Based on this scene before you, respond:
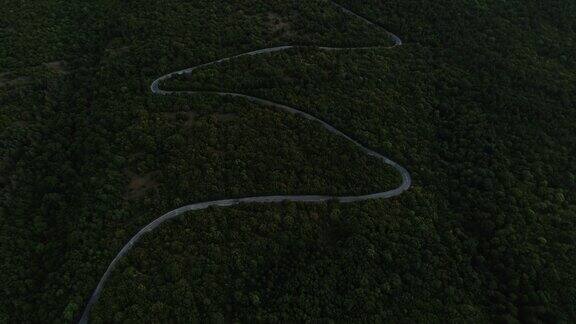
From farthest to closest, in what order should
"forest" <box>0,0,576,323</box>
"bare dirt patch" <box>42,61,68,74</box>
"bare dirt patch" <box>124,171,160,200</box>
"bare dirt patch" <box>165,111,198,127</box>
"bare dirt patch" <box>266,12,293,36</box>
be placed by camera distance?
"bare dirt patch" <box>266,12,293,36</box>, "bare dirt patch" <box>42,61,68,74</box>, "bare dirt patch" <box>165,111,198,127</box>, "bare dirt patch" <box>124,171,160,200</box>, "forest" <box>0,0,576,323</box>

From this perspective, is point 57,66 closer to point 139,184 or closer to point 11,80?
point 11,80

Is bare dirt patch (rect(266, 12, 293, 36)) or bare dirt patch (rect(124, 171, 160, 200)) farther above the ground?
bare dirt patch (rect(266, 12, 293, 36))

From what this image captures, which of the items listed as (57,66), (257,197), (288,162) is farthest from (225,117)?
(57,66)

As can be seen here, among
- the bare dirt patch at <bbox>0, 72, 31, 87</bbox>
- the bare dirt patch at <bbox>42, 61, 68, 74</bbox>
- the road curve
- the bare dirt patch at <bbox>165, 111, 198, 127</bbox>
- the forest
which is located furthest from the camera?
the bare dirt patch at <bbox>42, 61, 68, 74</bbox>

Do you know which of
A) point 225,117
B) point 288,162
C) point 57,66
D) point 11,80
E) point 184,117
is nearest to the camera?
point 288,162

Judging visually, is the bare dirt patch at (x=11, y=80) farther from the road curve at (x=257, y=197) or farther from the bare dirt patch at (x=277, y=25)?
the bare dirt patch at (x=277, y=25)

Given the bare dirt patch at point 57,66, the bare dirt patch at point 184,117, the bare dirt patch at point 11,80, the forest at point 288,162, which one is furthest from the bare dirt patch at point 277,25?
the bare dirt patch at point 11,80

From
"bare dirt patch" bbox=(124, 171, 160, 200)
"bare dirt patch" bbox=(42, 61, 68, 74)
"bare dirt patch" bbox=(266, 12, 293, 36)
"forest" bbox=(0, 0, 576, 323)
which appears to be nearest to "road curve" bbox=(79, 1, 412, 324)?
"forest" bbox=(0, 0, 576, 323)

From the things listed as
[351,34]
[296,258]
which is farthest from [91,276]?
[351,34]

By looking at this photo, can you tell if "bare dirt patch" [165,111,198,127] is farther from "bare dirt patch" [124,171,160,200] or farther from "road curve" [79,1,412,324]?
"bare dirt patch" [124,171,160,200]
